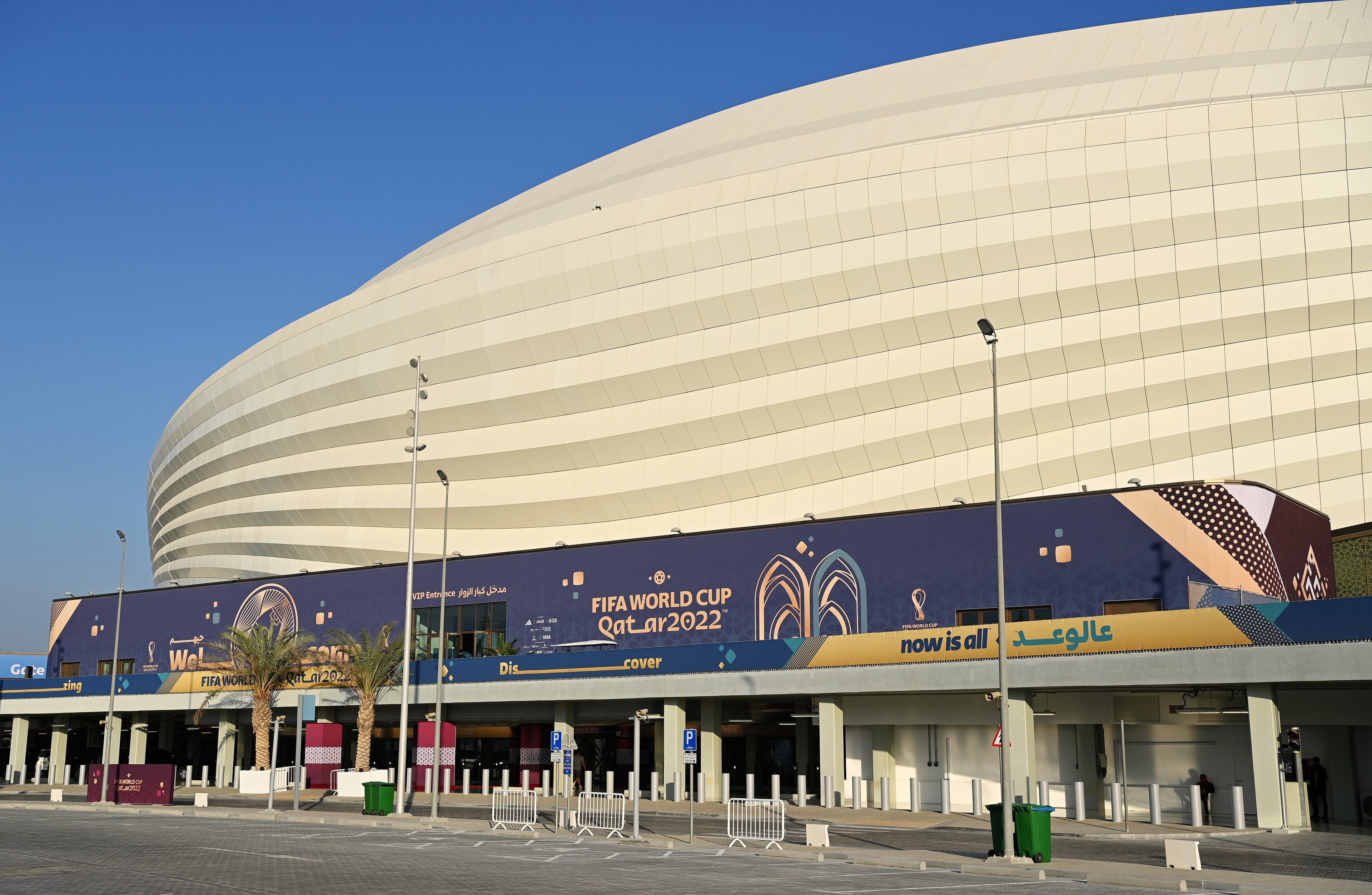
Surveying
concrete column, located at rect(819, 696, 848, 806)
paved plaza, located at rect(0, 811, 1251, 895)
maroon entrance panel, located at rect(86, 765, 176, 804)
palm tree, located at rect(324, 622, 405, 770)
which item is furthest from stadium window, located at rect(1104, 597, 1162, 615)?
maroon entrance panel, located at rect(86, 765, 176, 804)

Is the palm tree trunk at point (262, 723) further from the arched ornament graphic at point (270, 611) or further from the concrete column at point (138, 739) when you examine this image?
the concrete column at point (138, 739)

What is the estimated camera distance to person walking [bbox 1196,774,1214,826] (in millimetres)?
35812

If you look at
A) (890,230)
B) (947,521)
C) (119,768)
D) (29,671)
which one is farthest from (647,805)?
(29,671)

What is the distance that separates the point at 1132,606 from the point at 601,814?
19.2 meters

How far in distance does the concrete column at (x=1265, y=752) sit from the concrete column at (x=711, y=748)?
19.3m

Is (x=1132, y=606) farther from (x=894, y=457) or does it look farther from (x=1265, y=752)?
(x=894, y=457)

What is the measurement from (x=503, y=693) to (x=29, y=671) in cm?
4322

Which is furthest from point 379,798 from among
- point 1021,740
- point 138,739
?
point 138,739

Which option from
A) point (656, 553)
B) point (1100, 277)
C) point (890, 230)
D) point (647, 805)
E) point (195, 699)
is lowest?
point (647, 805)

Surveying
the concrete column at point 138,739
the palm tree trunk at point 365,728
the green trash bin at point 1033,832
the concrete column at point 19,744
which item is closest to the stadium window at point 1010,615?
the green trash bin at point 1033,832

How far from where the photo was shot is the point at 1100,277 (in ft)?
163

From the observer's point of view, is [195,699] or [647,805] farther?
[195,699]

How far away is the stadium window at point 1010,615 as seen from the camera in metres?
43.1

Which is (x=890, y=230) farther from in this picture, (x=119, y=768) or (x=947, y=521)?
(x=119, y=768)
